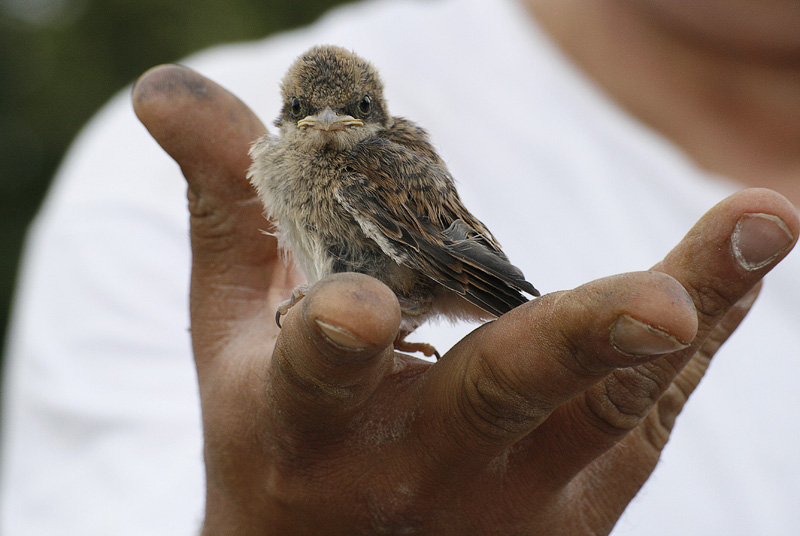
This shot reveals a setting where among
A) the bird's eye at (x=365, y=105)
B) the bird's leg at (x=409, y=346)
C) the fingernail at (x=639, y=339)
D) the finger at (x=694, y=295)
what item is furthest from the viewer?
the bird's eye at (x=365, y=105)

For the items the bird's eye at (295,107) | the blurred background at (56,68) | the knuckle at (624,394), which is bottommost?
the blurred background at (56,68)

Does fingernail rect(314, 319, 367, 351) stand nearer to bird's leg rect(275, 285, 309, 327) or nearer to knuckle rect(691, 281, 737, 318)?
bird's leg rect(275, 285, 309, 327)

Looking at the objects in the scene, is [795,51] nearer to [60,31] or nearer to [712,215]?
[712,215]

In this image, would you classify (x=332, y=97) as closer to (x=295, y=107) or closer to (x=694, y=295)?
(x=295, y=107)

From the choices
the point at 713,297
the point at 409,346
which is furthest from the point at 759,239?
the point at 409,346

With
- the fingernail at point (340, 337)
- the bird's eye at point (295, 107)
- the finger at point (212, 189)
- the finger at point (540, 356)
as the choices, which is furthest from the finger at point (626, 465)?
the bird's eye at point (295, 107)

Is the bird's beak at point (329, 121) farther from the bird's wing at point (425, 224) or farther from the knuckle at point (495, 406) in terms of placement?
the knuckle at point (495, 406)

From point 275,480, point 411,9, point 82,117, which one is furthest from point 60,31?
point 275,480

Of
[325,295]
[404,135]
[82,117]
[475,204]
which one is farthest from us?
[82,117]
